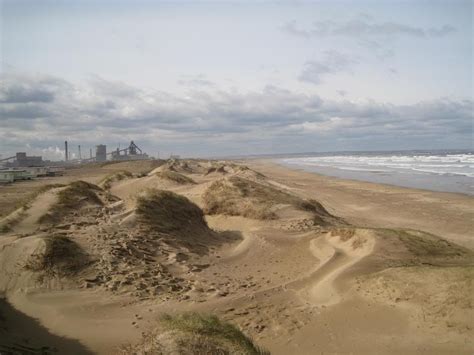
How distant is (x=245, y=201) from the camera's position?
1636cm

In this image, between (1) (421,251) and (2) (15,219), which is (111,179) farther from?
(1) (421,251)

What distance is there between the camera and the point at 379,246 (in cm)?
1002

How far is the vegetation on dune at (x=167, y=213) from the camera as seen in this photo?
11.6 m

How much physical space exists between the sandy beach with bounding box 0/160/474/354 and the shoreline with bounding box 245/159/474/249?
3103 millimetres

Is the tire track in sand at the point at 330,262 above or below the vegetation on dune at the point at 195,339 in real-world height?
below

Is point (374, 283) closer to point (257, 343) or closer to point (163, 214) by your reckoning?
point (257, 343)

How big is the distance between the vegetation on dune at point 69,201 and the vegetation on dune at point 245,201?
482 centimetres

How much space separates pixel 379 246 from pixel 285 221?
214 inches

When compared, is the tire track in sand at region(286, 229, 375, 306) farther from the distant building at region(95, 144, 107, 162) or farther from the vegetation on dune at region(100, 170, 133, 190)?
the distant building at region(95, 144, 107, 162)

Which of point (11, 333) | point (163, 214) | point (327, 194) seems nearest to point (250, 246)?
point (163, 214)

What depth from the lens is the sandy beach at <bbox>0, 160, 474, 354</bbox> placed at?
6176 millimetres

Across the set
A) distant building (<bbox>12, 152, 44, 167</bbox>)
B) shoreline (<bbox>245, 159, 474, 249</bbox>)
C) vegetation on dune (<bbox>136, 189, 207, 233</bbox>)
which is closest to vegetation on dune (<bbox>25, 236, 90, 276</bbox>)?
vegetation on dune (<bbox>136, 189, 207, 233</bbox>)

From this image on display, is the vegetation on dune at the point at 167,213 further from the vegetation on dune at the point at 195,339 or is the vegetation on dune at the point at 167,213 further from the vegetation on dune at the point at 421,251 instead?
the vegetation on dune at the point at 195,339

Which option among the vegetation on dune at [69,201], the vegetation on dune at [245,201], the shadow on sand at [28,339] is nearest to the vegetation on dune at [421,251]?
the vegetation on dune at [245,201]
